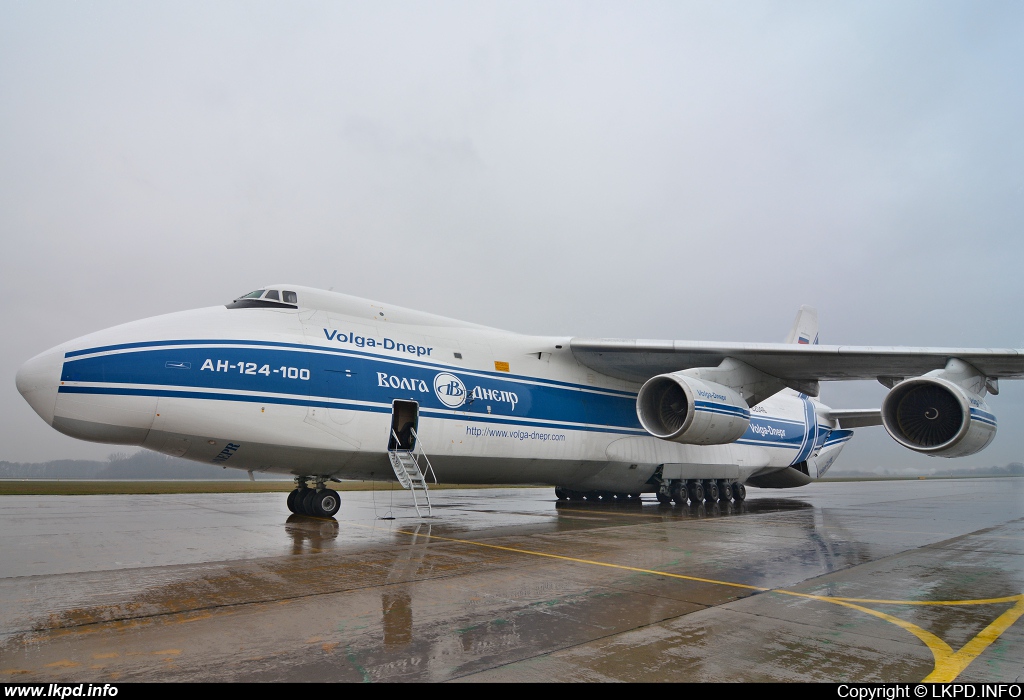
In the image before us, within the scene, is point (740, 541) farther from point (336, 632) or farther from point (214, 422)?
point (214, 422)

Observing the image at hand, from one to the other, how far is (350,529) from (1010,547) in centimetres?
951

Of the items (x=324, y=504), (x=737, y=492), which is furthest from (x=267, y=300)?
(x=737, y=492)

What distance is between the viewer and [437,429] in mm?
10805

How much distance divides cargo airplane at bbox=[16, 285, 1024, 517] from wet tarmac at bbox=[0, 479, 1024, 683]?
1.56 metres

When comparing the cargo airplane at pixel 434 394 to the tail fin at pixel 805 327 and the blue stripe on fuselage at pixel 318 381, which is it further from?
the tail fin at pixel 805 327

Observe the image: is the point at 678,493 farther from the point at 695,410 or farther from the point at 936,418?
the point at 936,418

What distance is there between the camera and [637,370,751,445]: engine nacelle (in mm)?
11023

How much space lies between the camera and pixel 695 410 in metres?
10.9

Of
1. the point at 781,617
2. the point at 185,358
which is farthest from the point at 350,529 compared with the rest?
the point at 781,617

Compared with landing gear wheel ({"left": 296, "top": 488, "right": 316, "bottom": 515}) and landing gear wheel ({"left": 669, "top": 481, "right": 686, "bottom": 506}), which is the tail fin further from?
landing gear wheel ({"left": 296, "top": 488, "right": 316, "bottom": 515})

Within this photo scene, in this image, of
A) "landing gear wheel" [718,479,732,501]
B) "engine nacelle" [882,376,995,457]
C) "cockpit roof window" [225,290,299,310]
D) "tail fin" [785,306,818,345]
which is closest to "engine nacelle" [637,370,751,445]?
"engine nacelle" [882,376,995,457]

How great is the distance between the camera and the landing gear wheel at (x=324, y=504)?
35.5ft

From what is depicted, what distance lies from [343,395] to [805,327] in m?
16.1

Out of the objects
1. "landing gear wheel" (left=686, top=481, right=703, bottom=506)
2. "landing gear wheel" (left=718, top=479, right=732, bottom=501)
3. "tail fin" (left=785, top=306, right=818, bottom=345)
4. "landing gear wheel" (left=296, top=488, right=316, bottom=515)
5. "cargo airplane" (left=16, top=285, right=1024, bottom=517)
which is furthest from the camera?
"tail fin" (left=785, top=306, right=818, bottom=345)
